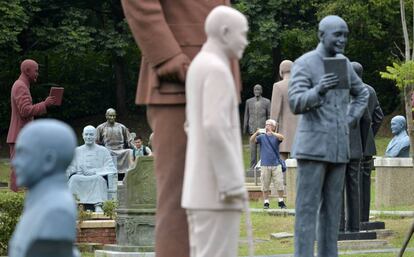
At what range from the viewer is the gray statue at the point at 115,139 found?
2984cm

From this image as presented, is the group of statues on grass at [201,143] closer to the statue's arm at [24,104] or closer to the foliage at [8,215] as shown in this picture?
the foliage at [8,215]

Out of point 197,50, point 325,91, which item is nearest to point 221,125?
point 197,50

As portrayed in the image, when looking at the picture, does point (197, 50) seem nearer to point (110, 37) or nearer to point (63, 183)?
point (63, 183)

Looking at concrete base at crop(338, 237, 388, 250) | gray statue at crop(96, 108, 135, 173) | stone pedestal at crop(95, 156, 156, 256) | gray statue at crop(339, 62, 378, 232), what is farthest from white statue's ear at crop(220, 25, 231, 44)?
gray statue at crop(96, 108, 135, 173)

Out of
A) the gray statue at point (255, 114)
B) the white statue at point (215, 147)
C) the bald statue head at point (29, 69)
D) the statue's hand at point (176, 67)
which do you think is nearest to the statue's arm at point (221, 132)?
the white statue at point (215, 147)

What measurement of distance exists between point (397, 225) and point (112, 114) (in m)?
11.3

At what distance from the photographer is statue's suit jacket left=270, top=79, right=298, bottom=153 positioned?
1004 inches

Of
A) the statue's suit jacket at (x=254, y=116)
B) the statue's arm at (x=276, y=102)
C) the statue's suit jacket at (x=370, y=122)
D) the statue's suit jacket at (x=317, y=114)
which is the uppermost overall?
the statue's suit jacket at (x=254, y=116)

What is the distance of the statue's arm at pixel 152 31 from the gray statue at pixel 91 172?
11301 mm

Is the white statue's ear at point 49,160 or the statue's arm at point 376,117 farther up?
the statue's arm at point 376,117

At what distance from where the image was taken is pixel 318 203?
12.0m

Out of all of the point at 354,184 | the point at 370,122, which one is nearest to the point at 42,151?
the point at 354,184

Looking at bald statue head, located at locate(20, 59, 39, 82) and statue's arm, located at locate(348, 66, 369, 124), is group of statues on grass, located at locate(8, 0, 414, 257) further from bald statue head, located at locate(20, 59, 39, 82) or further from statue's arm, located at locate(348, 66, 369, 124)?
bald statue head, located at locate(20, 59, 39, 82)

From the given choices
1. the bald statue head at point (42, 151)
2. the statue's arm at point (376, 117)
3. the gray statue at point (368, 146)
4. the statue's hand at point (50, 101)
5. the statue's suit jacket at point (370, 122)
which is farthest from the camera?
the statue's hand at point (50, 101)
